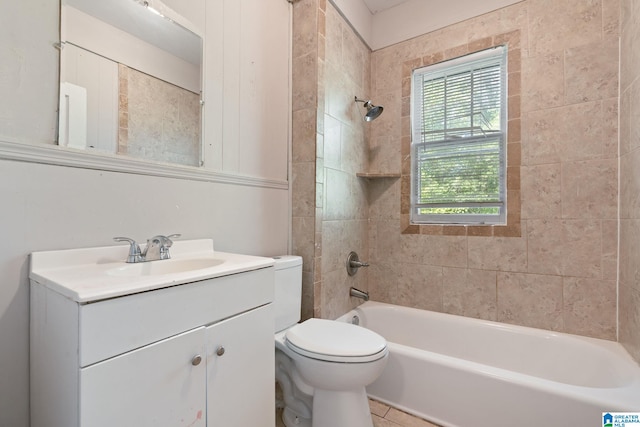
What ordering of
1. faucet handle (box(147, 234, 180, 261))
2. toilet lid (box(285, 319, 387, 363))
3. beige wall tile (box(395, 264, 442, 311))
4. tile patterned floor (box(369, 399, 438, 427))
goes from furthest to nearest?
beige wall tile (box(395, 264, 442, 311))
tile patterned floor (box(369, 399, 438, 427))
toilet lid (box(285, 319, 387, 363))
faucet handle (box(147, 234, 180, 261))

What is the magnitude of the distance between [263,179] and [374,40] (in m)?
1.65

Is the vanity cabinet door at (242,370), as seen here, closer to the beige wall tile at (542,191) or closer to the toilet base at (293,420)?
the toilet base at (293,420)

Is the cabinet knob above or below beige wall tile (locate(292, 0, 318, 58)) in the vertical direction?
below

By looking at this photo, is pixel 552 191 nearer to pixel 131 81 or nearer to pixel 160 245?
pixel 160 245

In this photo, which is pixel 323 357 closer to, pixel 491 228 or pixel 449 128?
pixel 491 228

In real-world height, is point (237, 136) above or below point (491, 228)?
above

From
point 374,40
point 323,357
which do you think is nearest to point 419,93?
point 374,40

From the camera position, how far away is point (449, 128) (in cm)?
208

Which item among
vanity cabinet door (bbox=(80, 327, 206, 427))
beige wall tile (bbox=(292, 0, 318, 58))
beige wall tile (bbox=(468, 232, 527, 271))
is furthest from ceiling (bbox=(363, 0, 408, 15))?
vanity cabinet door (bbox=(80, 327, 206, 427))

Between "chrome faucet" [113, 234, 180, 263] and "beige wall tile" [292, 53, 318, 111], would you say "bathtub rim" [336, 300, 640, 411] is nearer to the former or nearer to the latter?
"chrome faucet" [113, 234, 180, 263]

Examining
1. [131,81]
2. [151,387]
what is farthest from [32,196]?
[151,387]

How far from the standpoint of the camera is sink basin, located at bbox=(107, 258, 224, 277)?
94cm

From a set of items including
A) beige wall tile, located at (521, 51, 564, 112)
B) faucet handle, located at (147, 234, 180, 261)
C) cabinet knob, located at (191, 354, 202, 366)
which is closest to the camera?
cabinet knob, located at (191, 354, 202, 366)

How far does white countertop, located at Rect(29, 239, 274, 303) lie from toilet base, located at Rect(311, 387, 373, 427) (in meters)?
0.71
